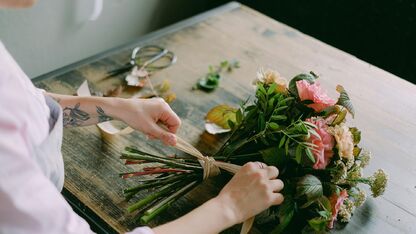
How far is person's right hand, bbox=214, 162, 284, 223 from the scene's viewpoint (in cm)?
96

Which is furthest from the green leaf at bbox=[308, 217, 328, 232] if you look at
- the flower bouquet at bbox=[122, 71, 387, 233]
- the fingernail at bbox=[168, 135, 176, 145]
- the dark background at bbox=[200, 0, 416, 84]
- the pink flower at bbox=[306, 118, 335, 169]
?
the dark background at bbox=[200, 0, 416, 84]

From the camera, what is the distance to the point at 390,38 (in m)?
2.41

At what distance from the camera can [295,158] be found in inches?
39.9

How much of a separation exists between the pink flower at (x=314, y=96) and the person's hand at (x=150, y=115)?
287 millimetres

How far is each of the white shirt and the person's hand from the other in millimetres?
304

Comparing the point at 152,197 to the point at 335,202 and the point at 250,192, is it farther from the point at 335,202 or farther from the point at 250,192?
the point at 335,202

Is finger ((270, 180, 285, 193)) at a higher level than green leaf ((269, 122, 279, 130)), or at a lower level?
lower

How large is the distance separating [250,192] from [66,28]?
1339 mm

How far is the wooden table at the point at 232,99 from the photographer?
42.9 inches

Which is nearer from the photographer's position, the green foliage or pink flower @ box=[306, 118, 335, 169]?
pink flower @ box=[306, 118, 335, 169]

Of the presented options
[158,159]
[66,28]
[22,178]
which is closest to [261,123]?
[158,159]

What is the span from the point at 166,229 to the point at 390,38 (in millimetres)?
1889

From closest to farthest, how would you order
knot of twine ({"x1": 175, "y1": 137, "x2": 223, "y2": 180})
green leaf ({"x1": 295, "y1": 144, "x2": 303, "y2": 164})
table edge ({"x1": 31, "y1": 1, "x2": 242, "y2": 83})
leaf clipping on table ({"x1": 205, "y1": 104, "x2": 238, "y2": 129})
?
green leaf ({"x1": 295, "y1": 144, "x2": 303, "y2": 164}), knot of twine ({"x1": 175, "y1": 137, "x2": 223, "y2": 180}), leaf clipping on table ({"x1": 205, "y1": 104, "x2": 238, "y2": 129}), table edge ({"x1": 31, "y1": 1, "x2": 242, "y2": 83})

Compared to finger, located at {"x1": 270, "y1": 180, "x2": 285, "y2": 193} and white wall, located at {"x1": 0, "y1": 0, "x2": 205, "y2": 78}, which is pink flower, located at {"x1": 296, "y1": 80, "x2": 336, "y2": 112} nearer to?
finger, located at {"x1": 270, "y1": 180, "x2": 285, "y2": 193}
